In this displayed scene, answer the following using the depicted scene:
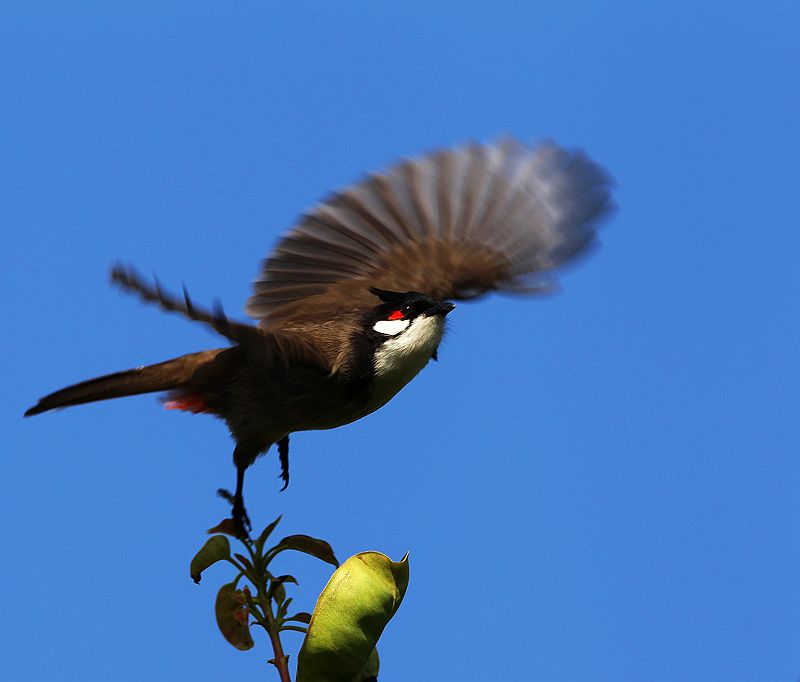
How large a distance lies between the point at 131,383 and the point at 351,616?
1.76 meters

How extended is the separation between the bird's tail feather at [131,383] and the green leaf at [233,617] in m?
1.33

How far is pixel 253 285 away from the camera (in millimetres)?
5137

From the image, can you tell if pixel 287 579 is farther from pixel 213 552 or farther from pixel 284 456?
pixel 284 456

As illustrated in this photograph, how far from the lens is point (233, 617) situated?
2.86 meters

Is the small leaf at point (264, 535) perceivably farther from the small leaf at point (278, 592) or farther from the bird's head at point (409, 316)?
the bird's head at point (409, 316)

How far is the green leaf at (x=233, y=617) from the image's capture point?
279 cm

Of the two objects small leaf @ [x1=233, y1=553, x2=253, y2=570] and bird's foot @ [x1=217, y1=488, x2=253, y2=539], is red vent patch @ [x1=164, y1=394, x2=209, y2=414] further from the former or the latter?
small leaf @ [x1=233, y1=553, x2=253, y2=570]

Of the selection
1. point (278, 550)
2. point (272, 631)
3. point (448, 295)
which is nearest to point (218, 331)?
point (278, 550)

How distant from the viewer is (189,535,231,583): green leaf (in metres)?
2.83

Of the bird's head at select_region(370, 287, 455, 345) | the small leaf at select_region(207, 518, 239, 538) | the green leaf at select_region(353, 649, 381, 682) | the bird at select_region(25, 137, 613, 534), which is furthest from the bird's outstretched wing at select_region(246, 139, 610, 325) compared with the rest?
the green leaf at select_region(353, 649, 381, 682)

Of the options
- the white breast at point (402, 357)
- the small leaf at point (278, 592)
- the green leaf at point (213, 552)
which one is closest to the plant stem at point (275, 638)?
the small leaf at point (278, 592)

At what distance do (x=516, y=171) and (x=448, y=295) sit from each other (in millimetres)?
797

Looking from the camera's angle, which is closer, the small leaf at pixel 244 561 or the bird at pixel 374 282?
the small leaf at pixel 244 561

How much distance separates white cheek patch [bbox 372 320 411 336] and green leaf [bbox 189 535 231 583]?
1417 mm
